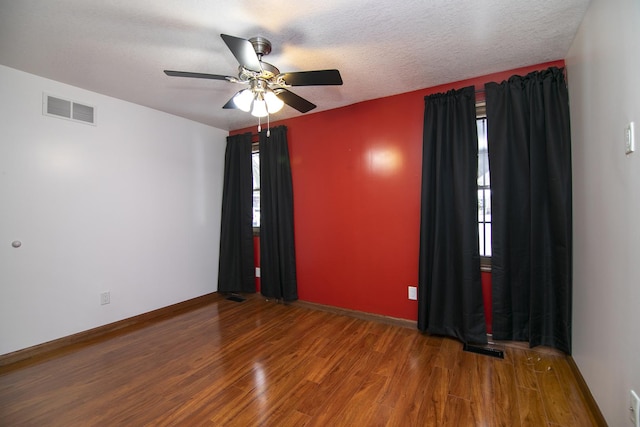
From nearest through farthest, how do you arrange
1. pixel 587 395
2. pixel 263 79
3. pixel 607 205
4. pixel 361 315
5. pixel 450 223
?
1. pixel 607 205
2. pixel 587 395
3. pixel 263 79
4. pixel 450 223
5. pixel 361 315

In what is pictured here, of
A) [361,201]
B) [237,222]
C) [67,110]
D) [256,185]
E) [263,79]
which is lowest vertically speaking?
[237,222]

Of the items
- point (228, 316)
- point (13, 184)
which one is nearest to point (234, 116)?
point (13, 184)

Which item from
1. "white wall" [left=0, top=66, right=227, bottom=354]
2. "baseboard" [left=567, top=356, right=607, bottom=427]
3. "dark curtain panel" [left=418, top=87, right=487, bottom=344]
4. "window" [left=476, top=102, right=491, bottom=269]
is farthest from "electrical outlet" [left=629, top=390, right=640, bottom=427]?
"white wall" [left=0, top=66, right=227, bottom=354]

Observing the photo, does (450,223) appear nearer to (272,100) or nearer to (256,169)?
(272,100)

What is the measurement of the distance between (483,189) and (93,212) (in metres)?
3.94

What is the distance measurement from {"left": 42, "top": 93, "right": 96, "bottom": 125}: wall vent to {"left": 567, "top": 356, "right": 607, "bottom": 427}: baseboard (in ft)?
15.2

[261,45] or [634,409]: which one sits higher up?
[261,45]

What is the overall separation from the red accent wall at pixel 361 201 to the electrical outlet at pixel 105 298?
2.11 metres

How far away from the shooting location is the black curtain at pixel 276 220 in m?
3.51

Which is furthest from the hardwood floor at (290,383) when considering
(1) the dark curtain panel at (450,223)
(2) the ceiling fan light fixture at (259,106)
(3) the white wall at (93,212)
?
(2) the ceiling fan light fixture at (259,106)

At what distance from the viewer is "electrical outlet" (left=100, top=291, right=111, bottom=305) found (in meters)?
2.81

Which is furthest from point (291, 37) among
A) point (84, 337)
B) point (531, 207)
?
point (84, 337)

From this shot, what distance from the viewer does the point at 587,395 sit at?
5.54ft

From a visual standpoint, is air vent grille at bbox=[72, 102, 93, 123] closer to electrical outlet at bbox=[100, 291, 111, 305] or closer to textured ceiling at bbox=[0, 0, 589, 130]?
textured ceiling at bbox=[0, 0, 589, 130]
